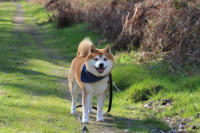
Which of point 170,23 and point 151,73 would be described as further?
point 170,23

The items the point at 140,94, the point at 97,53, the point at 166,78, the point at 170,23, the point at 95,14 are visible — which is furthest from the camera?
the point at 95,14

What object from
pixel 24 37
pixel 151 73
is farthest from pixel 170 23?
pixel 24 37

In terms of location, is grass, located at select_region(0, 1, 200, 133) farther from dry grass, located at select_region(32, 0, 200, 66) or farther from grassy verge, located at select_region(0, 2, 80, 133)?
dry grass, located at select_region(32, 0, 200, 66)

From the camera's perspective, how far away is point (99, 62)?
236 inches

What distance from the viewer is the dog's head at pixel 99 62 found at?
238 inches

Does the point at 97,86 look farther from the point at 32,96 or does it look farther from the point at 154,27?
the point at 154,27

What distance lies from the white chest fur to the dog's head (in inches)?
7.8

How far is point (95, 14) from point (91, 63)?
1145 centimetres

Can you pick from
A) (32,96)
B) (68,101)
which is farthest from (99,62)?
(32,96)

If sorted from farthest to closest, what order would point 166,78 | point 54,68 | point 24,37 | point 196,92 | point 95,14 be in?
point 24,37
point 95,14
point 54,68
point 166,78
point 196,92

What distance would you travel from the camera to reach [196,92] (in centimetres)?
750

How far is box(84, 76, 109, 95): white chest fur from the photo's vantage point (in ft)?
20.9

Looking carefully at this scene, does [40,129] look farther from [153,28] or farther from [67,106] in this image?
[153,28]

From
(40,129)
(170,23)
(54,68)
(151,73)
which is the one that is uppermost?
(170,23)
